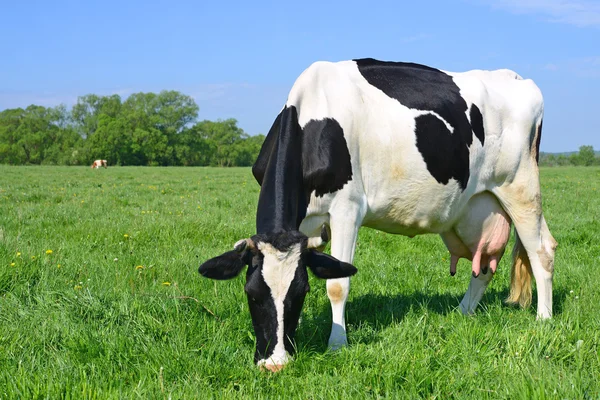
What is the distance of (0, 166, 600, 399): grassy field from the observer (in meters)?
3.68

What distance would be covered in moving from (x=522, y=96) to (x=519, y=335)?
272cm

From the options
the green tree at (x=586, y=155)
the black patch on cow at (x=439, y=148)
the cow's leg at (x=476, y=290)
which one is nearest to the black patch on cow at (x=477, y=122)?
the black patch on cow at (x=439, y=148)

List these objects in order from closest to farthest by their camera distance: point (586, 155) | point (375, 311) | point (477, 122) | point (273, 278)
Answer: point (273, 278)
point (375, 311)
point (477, 122)
point (586, 155)

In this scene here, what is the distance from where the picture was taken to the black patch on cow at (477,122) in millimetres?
5730

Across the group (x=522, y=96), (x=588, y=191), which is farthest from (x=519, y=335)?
(x=588, y=191)

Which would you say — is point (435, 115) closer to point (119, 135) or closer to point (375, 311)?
point (375, 311)

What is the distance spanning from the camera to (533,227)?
20.1 feet

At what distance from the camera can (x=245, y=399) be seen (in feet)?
11.5

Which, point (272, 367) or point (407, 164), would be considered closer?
point (272, 367)

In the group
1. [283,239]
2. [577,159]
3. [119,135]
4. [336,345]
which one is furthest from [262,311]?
[577,159]

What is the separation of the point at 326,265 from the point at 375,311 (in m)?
1.60

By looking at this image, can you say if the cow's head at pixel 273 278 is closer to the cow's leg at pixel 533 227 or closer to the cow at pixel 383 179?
the cow at pixel 383 179

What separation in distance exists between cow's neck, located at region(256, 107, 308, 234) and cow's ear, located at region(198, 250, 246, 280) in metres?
0.33

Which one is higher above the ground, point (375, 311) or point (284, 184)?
point (284, 184)
